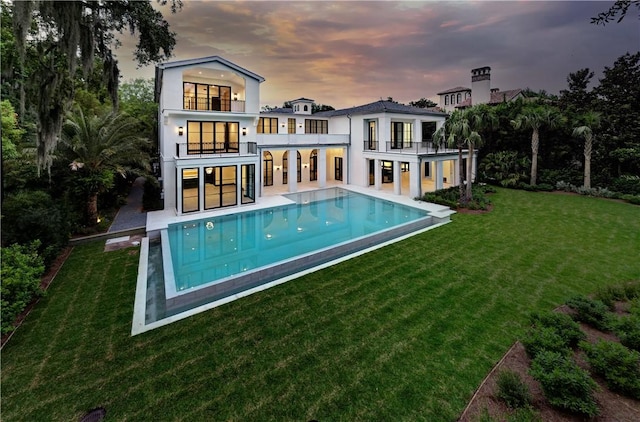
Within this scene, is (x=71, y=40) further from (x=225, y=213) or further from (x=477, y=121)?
(x=477, y=121)

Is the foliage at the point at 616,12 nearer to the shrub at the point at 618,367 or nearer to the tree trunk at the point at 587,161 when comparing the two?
the shrub at the point at 618,367

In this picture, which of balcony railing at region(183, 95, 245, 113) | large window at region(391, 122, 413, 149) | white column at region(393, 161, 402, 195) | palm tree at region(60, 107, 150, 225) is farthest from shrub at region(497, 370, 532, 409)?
large window at region(391, 122, 413, 149)

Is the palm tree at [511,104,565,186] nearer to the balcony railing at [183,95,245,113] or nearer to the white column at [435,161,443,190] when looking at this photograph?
the white column at [435,161,443,190]

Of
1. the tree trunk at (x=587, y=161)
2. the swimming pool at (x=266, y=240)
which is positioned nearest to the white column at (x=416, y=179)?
the swimming pool at (x=266, y=240)

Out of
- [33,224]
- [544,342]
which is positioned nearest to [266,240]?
[33,224]

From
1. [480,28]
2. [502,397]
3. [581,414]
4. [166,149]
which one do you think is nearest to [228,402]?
[502,397]

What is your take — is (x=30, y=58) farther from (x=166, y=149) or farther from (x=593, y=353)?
(x=593, y=353)
